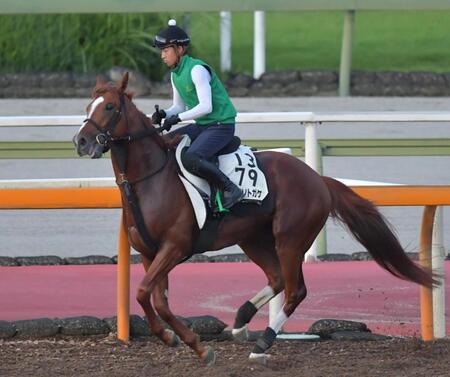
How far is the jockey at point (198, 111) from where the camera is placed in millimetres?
6621

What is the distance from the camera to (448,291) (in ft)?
28.0

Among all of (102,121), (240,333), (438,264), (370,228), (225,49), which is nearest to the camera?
(102,121)

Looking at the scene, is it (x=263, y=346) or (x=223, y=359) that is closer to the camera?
(x=263, y=346)

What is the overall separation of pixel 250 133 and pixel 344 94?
336cm

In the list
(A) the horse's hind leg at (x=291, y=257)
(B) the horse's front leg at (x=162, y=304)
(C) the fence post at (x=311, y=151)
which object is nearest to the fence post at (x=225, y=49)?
(C) the fence post at (x=311, y=151)

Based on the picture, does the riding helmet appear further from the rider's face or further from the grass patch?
the grass patch

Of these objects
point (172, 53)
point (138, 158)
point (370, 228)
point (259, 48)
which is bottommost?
point (370, 228)

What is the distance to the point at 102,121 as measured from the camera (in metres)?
6.37

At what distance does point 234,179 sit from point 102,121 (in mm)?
801

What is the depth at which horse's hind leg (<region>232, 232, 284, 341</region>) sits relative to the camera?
688 centimetres

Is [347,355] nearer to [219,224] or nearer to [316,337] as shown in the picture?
[316,337]

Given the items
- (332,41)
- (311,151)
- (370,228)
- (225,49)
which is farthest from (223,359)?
(332,41)

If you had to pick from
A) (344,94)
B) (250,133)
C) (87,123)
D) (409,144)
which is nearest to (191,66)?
(87,123)

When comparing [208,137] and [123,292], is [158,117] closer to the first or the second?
[208,137]
